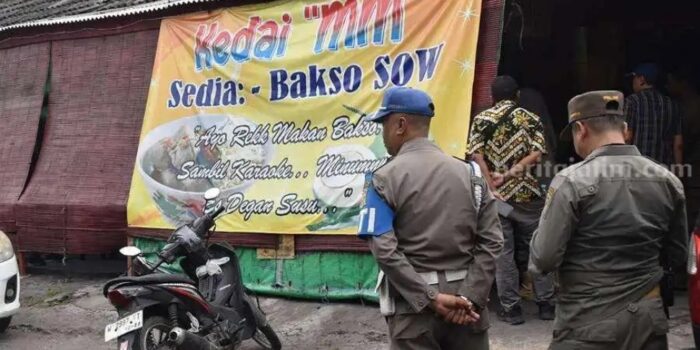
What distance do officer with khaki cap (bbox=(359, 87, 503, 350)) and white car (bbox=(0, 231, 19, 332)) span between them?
4.57 metres

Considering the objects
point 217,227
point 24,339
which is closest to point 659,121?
point 217,227

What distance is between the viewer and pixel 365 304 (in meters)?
6.65

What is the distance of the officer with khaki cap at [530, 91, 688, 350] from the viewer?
9.45 ft

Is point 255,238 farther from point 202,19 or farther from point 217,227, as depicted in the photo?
point 202,19

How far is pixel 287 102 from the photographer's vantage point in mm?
7035

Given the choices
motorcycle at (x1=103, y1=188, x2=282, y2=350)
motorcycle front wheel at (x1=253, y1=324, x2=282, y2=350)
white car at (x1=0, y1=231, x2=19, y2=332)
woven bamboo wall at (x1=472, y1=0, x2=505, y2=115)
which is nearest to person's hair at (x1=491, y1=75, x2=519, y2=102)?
woven bamboo wall at (x1=472, y1=0, x2=505, y2=115)

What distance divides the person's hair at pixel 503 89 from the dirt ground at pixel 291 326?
5.59 feet

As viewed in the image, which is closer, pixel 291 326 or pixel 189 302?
pixel 189 302

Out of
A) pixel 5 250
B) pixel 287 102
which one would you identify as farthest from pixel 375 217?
pixel 5 250

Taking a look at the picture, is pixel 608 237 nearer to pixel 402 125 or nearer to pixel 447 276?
pixel 447 276

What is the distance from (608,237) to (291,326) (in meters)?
4.11

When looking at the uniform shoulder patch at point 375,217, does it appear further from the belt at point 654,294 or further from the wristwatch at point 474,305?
the belt at point 654,294

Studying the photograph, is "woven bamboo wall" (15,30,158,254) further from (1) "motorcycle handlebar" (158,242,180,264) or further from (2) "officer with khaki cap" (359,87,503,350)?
(2) "officer with khaki cap" (359,87,503,350)

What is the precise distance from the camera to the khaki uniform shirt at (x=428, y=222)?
10.1 feet
